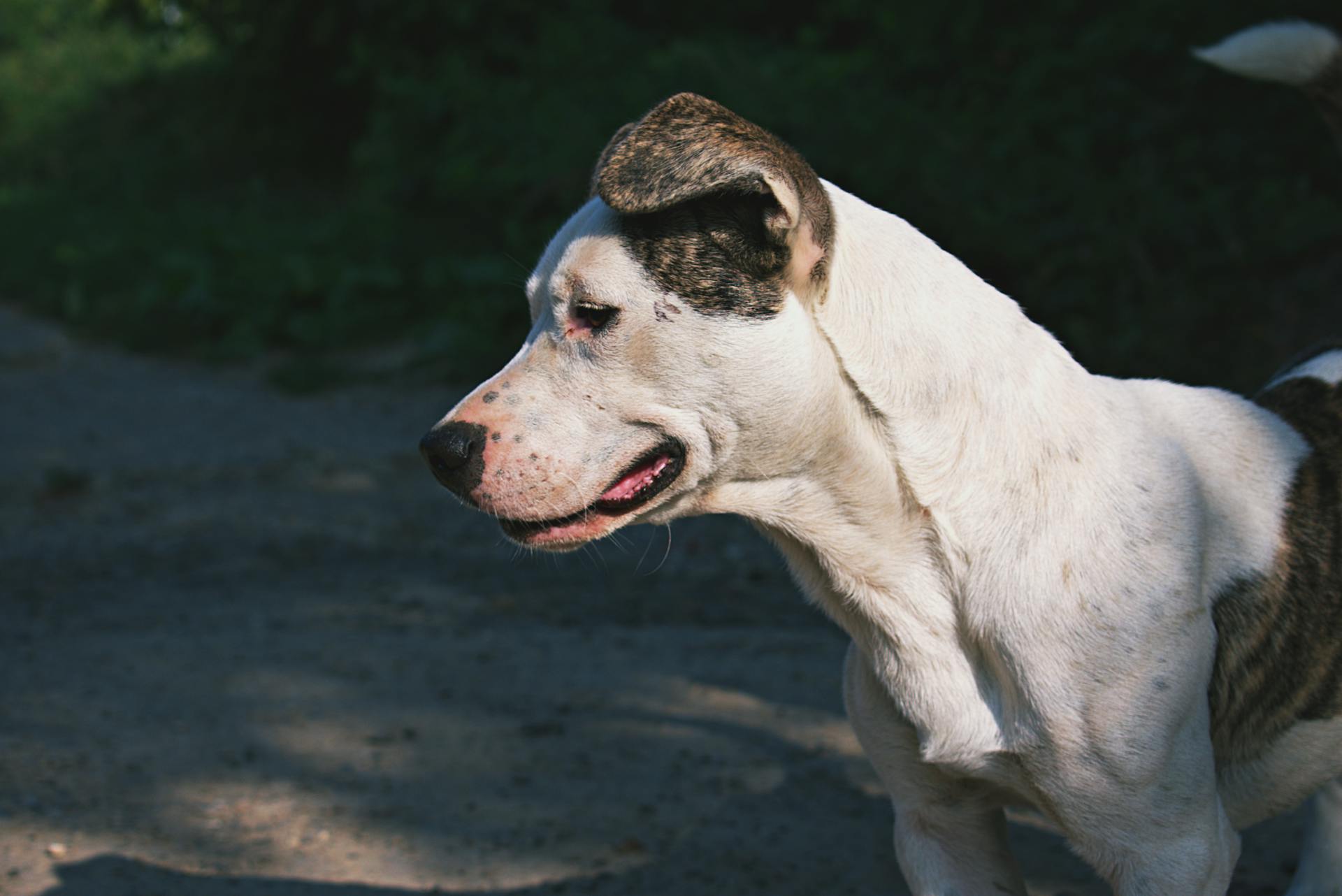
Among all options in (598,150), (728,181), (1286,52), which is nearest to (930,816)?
(728,181)

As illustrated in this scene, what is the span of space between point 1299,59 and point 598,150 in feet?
22.1

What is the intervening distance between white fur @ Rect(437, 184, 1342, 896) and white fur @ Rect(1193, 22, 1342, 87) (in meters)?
1.30

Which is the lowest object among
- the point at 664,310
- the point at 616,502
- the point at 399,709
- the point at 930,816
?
the point at 399,709

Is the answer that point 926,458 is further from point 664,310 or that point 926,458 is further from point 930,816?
point 930,816

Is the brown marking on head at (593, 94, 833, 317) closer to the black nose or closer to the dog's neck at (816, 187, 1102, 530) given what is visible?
the dog's neck at (816, 187, 1102, 530)

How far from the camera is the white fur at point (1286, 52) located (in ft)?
11.0

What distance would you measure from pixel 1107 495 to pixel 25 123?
68.1ft

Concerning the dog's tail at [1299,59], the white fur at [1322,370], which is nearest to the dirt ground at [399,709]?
the white fur at [1322,370]

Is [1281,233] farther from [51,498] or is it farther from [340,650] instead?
[51,498]

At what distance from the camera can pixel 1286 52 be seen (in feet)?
11.0

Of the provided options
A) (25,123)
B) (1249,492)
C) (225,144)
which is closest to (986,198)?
(1249,492)

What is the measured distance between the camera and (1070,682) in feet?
7.97

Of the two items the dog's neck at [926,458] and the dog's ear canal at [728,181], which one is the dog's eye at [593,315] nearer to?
the dog's ear canal at [728,181]

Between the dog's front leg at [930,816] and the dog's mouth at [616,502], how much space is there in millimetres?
580
